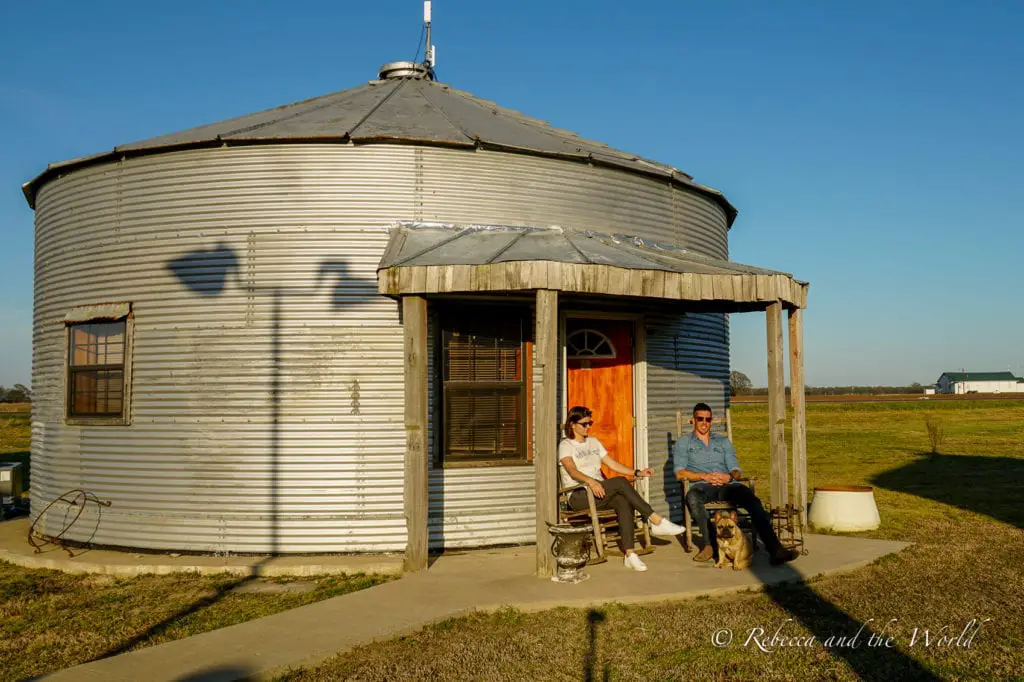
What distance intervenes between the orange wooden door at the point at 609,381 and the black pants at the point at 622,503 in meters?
1.97

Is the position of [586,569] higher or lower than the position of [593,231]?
lower

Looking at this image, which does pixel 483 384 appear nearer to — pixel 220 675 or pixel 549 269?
pixel 549 269

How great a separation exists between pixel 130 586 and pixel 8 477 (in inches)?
236

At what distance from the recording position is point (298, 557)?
885 centimetres

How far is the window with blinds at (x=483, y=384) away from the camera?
9.34 metres

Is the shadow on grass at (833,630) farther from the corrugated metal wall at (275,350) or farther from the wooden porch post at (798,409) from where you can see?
the corrugated metal wall at (275,350)

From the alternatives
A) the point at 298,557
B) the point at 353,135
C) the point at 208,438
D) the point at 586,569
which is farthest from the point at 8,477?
the point at 586,569

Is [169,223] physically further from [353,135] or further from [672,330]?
[672,330]

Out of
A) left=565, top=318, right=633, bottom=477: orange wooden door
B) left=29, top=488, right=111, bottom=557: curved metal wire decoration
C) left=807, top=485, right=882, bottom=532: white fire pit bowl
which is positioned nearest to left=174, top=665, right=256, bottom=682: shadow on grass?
left=29, top=488, right=111, bottom=557: curved metal wire decoration

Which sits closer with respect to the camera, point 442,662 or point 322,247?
point 442,662

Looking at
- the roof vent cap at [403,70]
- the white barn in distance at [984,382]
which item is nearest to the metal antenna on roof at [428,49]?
the roof vent cap at [403,70]

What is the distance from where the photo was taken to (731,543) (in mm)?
8023

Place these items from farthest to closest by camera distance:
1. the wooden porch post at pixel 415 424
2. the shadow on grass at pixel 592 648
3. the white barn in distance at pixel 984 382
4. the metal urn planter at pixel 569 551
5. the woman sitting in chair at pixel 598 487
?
the white barn in distance at pixel 984 382, the woman sitting in chair at pixel 598 487, the wooden porch post at pixel 415 424, the metal urn planter at pixel 569 551, the shadow on grass at pixel 592 648

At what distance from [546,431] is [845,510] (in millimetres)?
5465
